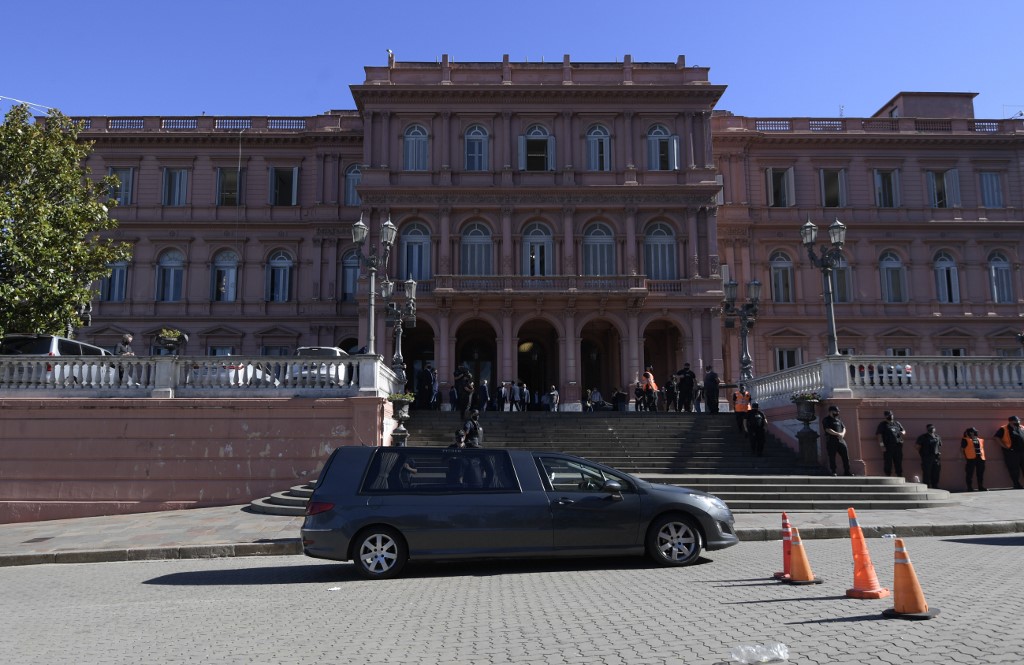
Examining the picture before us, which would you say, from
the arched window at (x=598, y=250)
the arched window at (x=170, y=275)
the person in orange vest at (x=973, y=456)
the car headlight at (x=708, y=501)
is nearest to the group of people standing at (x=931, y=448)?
the person in orange vest at (x=973, y=456)

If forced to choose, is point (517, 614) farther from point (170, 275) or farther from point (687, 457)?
point (170, 275)

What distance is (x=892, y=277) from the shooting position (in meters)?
36.1

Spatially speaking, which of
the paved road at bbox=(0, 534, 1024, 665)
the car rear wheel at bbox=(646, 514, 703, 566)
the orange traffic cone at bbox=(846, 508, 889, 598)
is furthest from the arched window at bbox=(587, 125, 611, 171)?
the orange traffic cone at bbox=(846, 508, 889, 598)

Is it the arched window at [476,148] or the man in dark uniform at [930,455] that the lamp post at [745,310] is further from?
the arched window at [476,148]

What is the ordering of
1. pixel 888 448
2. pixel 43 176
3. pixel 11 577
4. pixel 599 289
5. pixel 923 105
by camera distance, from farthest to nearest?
pixel 923 105 → pixel 599 289 → pixel 43 176 → pixel 888 448 → pixel 11 577

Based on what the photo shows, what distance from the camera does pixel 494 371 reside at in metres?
34.9

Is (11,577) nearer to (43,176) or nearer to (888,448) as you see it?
(43,176)

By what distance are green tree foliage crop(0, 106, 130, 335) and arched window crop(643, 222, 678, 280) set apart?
20.7 meters

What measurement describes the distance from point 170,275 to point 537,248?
17.5m

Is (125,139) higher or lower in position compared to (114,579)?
higher

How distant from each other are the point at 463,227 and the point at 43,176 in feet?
52.8

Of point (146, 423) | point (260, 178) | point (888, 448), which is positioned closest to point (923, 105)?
point (888, 448)

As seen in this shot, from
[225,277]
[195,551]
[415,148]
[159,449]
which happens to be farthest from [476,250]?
[195,551]

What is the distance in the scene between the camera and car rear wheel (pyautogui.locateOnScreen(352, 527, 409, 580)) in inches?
362
